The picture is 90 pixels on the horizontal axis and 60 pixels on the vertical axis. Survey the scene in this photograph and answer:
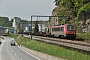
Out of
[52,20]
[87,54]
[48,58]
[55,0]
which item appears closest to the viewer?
[87,54]

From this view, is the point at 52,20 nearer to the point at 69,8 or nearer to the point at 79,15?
the point at 69,8

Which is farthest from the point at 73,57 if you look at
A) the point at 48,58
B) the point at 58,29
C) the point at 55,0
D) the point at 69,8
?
the point at 55,0

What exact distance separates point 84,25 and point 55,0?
44.1 metres

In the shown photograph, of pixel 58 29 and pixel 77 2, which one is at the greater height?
pixel 77 2

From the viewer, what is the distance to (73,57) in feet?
72.7

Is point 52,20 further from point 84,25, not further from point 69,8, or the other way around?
point 84,25

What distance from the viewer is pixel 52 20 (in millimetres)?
131000

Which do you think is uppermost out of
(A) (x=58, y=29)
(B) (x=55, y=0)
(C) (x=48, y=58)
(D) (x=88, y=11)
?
(B) (x=55, y=0)

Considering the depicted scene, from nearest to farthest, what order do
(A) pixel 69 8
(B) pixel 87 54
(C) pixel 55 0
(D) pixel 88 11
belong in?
1. (B) pixel 87 54
2. (D) pixel 88 11
3. (A) pixel 69 8
4. (C) pixel 55 0

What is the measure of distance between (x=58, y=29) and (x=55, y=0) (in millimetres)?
57244

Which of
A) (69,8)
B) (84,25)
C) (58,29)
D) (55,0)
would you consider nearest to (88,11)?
(84,25)

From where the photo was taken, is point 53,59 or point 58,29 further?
point 58,29

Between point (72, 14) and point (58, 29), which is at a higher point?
point (72, 14)

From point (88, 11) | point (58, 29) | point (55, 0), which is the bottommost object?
point (58, 29)
